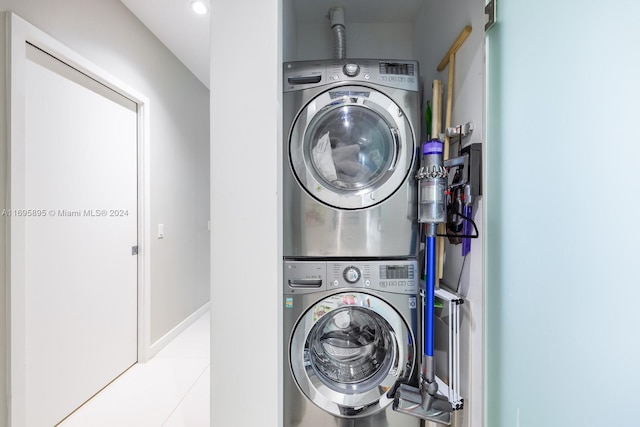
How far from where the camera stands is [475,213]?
1132 mm

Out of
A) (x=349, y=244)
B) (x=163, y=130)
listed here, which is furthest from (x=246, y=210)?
(x=163, y=130)

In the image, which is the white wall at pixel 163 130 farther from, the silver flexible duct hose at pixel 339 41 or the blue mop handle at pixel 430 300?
the blue mop handle at pixel 430 300

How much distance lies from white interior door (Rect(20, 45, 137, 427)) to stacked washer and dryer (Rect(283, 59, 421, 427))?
133cm

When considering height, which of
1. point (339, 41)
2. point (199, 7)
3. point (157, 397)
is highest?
point (199, 7)

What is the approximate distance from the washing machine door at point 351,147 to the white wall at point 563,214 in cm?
44

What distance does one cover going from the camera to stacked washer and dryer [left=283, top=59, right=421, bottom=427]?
128 centimetres

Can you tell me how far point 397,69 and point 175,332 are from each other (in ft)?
9.48

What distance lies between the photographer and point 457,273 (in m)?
1.32

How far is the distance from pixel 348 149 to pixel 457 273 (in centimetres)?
82

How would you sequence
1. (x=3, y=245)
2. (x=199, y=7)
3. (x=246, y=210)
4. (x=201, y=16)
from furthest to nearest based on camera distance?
(x=201, y=16) < (x=199, y=7) < (x=3, y=245) < (x=246, y=210)

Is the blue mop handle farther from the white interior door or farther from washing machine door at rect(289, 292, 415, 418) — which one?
the white interior door

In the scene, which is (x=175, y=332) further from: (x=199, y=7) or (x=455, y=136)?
(x=455, y=136)

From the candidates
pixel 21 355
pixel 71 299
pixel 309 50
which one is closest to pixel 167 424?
pixel 21 355

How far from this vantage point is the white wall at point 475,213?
43.1 inches
